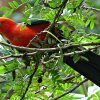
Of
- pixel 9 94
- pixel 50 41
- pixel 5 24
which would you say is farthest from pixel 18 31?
pixel 50 41

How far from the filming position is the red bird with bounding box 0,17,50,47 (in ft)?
5.38

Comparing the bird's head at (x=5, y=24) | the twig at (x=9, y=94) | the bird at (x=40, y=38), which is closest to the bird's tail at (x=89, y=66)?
the bird at (x=40, y=38)

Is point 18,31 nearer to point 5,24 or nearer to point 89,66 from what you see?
point 5,24

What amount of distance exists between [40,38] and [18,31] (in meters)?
0.19

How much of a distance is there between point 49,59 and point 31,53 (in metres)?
0.10

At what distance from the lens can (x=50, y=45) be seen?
50.8 inches

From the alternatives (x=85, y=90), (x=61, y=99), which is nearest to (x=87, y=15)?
(x=61, y=99)

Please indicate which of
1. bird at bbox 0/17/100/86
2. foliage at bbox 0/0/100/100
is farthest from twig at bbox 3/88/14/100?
bird at bbox 0/17/100/86

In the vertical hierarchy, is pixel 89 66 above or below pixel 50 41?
below

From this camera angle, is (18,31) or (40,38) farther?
(18,31)

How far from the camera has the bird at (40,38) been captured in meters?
1.41

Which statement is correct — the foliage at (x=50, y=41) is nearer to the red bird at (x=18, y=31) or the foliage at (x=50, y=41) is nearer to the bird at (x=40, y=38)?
the bird at (x=40, y=38)

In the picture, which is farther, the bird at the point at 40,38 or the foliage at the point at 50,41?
the bird at the point at 40,38

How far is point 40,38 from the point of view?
4.98 ft
